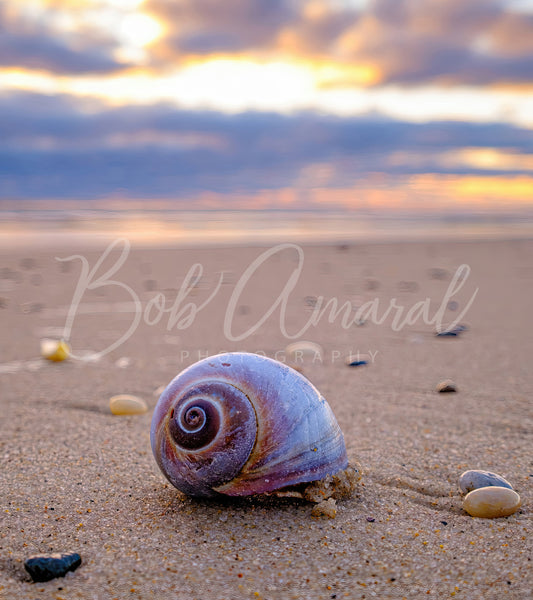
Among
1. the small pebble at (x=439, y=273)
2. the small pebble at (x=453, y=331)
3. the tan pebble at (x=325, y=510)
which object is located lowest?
the tan pebble at (x=325, y=510)

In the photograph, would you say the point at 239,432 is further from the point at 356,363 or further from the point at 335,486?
the point at 356,363

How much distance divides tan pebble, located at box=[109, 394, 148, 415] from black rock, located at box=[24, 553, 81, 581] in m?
2.00

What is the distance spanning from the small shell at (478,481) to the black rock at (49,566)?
175 centimetres

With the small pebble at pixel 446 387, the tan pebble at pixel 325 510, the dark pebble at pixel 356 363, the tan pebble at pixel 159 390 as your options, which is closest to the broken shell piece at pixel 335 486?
the tan pebble at pixel 325 510

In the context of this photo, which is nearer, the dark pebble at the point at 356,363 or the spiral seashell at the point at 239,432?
the spiral seashell at the point at 239,432

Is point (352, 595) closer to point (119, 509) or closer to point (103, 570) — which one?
point (103, 570)

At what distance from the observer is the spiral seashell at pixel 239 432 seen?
2.48 m

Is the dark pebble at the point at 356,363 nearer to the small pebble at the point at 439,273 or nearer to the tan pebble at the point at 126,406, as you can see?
the tan pebble at the point at 126,406

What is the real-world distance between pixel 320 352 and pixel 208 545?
3.77 m

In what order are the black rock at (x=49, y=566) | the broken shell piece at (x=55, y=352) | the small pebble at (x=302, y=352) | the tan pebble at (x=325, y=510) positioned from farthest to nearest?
the small pebble at (x=302, y=352) → the broken shell piece at (x=55, y=352) → the tan pebble at (x=325, y=510) → the black rock at (x=49, y=566)

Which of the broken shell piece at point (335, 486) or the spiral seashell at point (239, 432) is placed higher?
the spiral seashell at point (239, 432)

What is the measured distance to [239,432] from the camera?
2.47m

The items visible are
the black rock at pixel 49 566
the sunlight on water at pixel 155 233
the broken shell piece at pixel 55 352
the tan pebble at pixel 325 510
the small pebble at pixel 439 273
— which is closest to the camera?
the black rock at pixel 49 566

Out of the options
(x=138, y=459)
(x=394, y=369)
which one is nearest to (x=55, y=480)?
(x=138, y=459)
